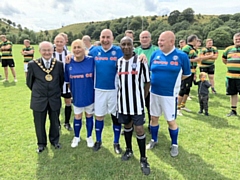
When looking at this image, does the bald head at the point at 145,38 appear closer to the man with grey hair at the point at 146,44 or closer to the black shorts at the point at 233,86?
the man with grey hair at the point at 146,44

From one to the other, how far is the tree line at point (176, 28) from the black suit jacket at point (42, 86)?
106ft

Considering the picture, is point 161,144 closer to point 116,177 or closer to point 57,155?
point 116,177

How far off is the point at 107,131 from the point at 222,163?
2.56 m

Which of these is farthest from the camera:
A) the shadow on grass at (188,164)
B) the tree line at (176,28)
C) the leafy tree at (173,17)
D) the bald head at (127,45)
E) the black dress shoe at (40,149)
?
the leafy tree at (173,17)

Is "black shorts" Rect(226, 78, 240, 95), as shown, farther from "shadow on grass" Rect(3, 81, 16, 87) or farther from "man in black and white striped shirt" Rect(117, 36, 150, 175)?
"shadow on grass" Rect(3, 81, 16, 87)

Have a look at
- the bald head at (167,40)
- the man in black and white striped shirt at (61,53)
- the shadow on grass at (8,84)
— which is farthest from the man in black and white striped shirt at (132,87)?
the shadow on grass at (8,84)

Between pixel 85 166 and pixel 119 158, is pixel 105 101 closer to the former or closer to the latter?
pixel 119 158

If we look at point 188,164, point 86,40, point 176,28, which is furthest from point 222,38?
point 188,164

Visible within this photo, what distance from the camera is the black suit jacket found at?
376 centimetres

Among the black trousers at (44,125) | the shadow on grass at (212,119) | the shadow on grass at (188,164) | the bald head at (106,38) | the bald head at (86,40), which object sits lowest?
the shadow on grass at (188,164)

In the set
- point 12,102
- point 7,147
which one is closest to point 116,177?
point 7,147

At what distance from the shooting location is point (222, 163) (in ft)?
12.1

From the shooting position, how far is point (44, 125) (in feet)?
13.5

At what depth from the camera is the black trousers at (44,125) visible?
3.98 metres
